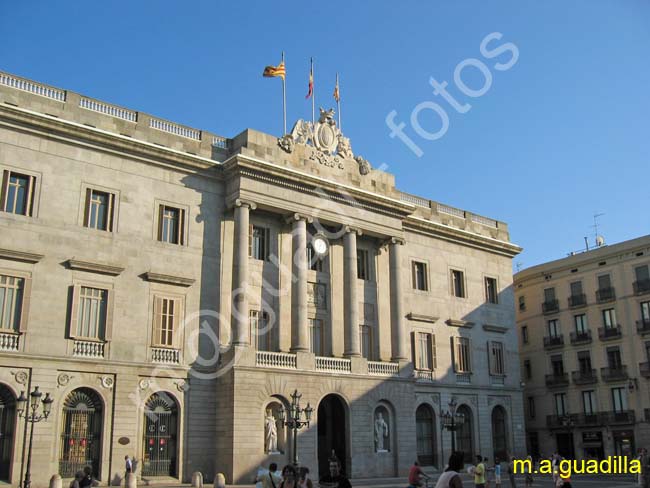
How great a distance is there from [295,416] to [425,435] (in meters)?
13.6

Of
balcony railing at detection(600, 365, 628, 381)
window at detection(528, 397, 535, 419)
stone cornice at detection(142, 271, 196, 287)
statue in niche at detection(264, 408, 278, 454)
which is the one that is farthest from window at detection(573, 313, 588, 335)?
stone cornice at detection(142, 271, 196, 287)

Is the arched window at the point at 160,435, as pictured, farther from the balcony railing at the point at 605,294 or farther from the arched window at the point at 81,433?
the balcony railing at the point at 605,294

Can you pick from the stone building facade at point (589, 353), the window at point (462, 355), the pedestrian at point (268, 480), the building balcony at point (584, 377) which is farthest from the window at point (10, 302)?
the building balcony at point (584, 377)

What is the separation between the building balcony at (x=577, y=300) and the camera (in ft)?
181

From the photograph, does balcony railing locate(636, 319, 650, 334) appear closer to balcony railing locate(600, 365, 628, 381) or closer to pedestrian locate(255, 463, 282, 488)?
balcony railing locate(600, 365, 628, 381)

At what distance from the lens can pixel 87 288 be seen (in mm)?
30359

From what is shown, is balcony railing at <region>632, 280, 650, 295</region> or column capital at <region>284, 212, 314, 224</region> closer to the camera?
column capital at <region>284, 212, 314, 224</region>

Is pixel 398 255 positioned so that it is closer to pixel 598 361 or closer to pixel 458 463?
pixel 598 361

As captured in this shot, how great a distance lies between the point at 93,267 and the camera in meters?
30.4

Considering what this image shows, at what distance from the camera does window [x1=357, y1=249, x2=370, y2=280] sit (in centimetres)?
4066

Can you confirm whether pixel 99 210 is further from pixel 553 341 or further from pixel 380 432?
pixel 553 341

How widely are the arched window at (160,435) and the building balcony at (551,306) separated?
35839 mm

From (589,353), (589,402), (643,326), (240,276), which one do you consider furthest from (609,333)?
(240,276)

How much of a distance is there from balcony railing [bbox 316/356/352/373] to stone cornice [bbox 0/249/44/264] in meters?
14.0
